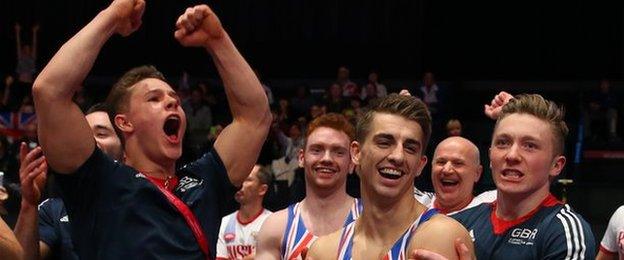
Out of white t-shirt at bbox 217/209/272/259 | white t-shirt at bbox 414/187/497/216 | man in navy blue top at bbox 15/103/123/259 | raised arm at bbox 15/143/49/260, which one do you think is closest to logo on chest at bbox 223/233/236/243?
white t-shirt at bbox 217/209/272/259

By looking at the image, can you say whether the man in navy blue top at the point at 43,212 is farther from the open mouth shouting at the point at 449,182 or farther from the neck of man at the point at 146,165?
the open mouth shouting at the point at 449,182

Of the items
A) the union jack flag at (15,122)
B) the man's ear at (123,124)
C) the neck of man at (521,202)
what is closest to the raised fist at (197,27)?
the man's ear at (123,124)

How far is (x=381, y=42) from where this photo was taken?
2538 centimetres

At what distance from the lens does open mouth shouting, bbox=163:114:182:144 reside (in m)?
5.17

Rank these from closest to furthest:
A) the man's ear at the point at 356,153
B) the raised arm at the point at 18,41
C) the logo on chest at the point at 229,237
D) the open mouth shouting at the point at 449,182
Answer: the man's ear at the point at 356,153 < the open mouth shouting at the point at 449,182 < the logo on chest at the point at 229,237 < the raised arm at the point at 18,41

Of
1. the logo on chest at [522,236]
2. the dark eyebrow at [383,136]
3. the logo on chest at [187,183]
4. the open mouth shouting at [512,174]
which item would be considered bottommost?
the logo on chest at [522,236]

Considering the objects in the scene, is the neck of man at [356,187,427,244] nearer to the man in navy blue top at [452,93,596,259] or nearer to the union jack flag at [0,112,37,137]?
the man in navy blue top at [452,93,596,259]

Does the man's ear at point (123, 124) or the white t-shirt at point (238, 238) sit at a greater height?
the man's ear at point (123, 124)

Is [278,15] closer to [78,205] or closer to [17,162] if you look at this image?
[17,162]

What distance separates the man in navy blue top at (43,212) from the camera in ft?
17.0

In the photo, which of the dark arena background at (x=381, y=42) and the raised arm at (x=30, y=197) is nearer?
the raised arm at (x=30, y=197)

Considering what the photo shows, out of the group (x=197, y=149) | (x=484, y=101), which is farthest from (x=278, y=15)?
(x=197, y=149)

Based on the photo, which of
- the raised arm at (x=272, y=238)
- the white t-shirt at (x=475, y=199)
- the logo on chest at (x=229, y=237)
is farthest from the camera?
the logo on chest at (x=229, y=237)

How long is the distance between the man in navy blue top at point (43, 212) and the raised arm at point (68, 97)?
1.27 feet
